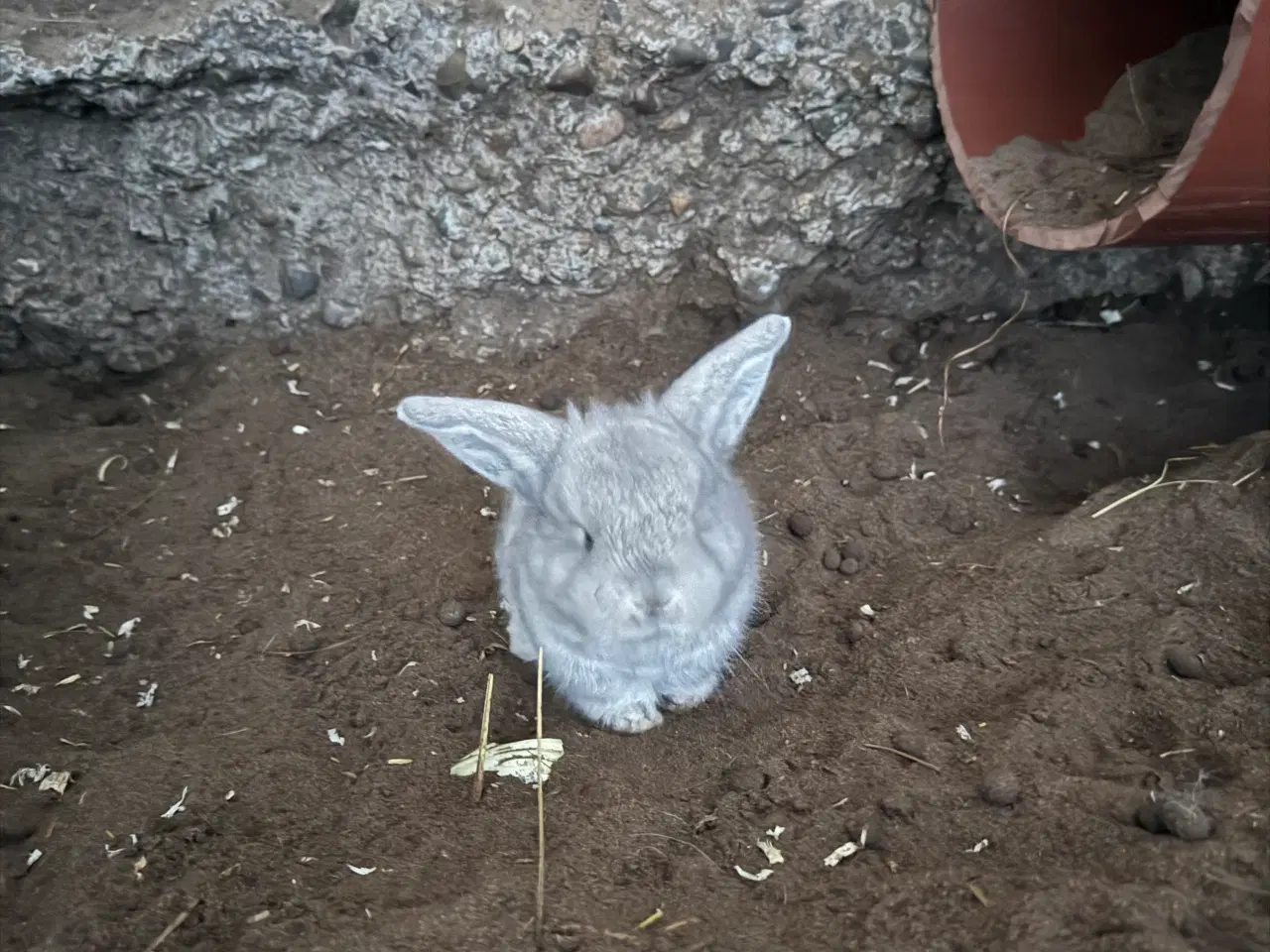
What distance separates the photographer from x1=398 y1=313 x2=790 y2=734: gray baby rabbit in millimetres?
2350

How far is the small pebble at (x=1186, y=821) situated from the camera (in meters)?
2.03

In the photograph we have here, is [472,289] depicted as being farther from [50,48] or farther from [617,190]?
[50,48]

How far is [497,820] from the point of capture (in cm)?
252

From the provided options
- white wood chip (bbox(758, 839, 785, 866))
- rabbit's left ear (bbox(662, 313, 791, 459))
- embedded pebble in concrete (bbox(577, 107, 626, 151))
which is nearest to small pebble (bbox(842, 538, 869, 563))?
rabbit's left ear (bbox(662, 313, 791, 459))

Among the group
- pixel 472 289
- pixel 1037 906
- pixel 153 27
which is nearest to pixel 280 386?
pixel 472 289

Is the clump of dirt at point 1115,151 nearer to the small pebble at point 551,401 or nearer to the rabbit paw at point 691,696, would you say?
the small pebble at point 551,401

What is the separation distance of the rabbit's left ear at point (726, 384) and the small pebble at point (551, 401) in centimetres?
119

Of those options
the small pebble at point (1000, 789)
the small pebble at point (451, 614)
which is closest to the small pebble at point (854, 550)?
the small pebble at point (1000, 789)

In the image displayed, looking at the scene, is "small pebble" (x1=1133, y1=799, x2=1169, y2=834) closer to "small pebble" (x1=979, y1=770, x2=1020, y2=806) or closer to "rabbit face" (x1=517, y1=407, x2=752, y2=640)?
"small pebble" (x1=979, y1=770, x2=1020, y2=806)

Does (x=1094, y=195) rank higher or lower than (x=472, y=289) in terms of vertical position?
higher

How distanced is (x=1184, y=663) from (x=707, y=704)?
124 centimetres

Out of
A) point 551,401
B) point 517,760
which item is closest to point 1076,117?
point 551,401

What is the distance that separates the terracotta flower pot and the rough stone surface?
19cm

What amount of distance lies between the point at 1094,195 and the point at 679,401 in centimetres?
162
